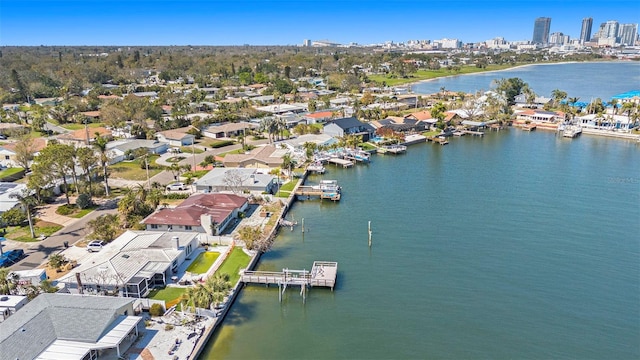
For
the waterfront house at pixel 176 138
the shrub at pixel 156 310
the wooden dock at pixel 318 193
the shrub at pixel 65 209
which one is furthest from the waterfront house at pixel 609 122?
the shrub at pixel 65 209

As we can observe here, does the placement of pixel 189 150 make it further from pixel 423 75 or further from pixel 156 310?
pixel 423 75

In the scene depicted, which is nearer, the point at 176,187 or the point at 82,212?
the point at 82,212

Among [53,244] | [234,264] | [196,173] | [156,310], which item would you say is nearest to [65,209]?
[53,244]

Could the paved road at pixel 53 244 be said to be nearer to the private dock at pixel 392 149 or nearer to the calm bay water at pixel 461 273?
the calm bay water at pixel 461 273

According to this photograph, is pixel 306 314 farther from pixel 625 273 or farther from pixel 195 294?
pixel 625 273

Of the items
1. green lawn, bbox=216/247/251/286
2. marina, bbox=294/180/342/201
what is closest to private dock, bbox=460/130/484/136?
marina, bbox=294/180/342/201
